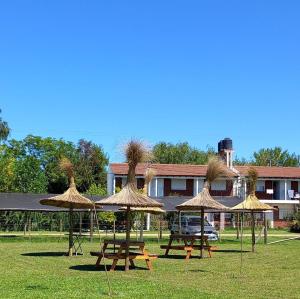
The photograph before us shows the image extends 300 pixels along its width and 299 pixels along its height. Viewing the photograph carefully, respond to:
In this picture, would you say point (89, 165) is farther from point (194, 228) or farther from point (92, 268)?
point (92, 268)

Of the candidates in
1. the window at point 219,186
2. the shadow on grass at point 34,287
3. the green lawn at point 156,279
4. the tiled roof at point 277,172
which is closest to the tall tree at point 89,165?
the window at point 219,186

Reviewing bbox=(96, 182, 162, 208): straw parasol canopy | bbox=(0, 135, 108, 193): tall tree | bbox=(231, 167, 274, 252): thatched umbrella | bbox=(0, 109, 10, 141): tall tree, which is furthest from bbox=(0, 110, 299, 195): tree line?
bbox=(96, 182, 162, 208): straw parasol canopy

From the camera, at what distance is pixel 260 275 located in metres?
15.5

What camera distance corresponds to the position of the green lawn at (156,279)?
11.6 m

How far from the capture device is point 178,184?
5962 centimetres

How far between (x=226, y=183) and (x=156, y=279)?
46.9 meters

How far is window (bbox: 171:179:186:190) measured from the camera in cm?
5947

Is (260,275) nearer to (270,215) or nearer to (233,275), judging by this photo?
(233,275)

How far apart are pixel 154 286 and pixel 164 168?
4764 centimetres

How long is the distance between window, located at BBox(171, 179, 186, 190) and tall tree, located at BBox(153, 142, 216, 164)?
2005 centimetres

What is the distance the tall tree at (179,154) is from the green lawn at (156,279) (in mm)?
59111

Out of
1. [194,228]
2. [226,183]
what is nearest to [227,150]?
[226,183]

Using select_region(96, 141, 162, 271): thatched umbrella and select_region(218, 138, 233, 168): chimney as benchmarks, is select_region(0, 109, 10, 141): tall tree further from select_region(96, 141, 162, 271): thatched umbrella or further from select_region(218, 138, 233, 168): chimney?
select_region(96, 141, 162, 271): thatched umbrella

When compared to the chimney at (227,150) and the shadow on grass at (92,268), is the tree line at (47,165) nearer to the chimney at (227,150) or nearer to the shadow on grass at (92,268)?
the chimney at (227,150)
